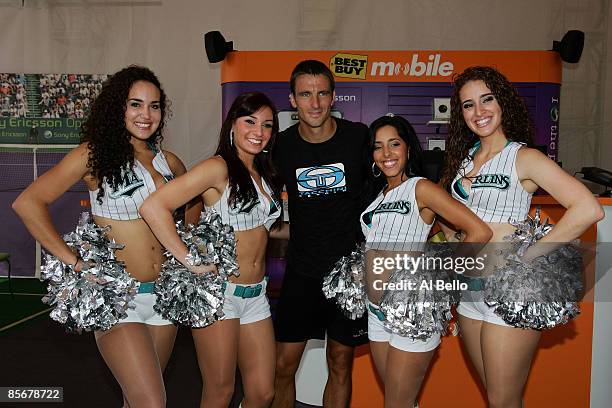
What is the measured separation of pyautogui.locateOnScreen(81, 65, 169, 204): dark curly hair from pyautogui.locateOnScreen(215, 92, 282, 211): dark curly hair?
1.20 ft

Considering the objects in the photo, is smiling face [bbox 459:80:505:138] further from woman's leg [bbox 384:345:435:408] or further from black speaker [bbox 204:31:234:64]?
black speaker [bbox 204:31:234:64]

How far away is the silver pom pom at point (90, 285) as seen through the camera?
2123mm

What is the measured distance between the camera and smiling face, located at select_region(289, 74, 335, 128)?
2729 mm

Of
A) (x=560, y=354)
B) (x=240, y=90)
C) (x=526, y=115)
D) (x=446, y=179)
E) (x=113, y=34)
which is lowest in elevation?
(x=560, y=354)

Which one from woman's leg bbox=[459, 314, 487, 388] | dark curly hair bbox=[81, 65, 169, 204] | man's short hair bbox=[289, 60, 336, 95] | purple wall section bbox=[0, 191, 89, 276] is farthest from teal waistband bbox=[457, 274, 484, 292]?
purple wall section bbox=[0, 191, 89, 276]

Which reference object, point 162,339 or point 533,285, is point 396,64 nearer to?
point 533,285

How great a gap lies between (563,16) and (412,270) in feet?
19.9

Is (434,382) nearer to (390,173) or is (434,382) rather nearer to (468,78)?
(390,173)

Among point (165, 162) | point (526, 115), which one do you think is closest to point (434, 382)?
point (526, 115)

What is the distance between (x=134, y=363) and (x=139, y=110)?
3.16 ft

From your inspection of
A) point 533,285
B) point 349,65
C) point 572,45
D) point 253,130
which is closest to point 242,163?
point 253,130

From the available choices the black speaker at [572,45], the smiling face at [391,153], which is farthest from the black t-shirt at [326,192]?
the black speaker at [572,45]

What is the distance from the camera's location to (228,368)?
2.31 metres

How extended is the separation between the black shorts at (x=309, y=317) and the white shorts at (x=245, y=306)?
39cm
